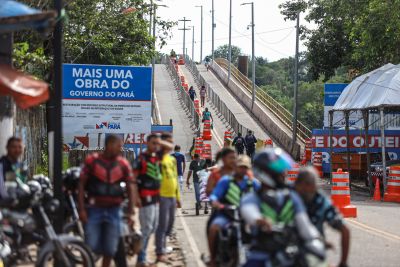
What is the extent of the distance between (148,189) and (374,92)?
17.2m

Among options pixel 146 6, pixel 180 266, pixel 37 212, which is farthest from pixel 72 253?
pixel 146 6

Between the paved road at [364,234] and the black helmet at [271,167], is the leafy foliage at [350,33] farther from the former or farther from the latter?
the black helmet at [271,167]

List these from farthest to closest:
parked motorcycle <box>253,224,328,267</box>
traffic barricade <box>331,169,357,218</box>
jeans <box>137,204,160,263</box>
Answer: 1. traffic barricade <box>331,169,357,218</box>
2. jeans <box>137,204,160,263</box>
3. parked motorcycle <box>253,224,328,267</box>

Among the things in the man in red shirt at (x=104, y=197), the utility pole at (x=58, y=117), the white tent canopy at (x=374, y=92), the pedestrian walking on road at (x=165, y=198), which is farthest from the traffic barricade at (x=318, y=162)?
the man in red shirt at (x=104, y=197)

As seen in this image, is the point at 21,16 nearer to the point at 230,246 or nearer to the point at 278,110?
the point at 230,246

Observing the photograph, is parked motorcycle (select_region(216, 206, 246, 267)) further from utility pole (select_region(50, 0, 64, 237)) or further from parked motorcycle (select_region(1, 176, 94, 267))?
utility pole (select_region(50, 0, 64, 237))

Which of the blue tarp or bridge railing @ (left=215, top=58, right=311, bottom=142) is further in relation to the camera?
bridge railing @ (left=215, top=58, right=311, bottom=142)

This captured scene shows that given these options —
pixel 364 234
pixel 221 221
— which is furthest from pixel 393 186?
pixel 221 221

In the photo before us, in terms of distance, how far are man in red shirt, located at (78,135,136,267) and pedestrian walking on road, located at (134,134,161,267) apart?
68.5 inches

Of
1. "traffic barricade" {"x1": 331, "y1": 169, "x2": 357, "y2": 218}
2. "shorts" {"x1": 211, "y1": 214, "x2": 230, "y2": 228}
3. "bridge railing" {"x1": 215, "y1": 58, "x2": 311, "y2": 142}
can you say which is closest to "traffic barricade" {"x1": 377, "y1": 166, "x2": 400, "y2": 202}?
Result: "traffic barricade" {"x1": 331, "y1": 169, "x2": 357, "y2": 218}

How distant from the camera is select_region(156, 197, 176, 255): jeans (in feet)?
39.6

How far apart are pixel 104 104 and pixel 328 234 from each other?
11.5m

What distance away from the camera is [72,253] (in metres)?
9.63

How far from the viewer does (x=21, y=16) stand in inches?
394
